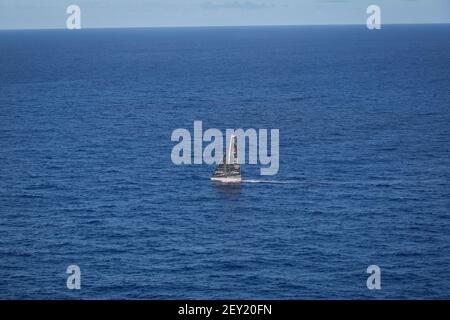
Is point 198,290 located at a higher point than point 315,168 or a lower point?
lower

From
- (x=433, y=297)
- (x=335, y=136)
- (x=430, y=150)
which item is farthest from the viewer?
(x=335, y=136)

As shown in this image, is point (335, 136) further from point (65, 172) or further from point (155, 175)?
point (65, 172)

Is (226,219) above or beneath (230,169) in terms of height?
beneath

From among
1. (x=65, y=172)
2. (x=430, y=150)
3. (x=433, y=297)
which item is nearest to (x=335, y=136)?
(x=430, y=150)

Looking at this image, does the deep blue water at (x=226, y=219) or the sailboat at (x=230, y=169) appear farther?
the sailboat at (x=230, y=169)

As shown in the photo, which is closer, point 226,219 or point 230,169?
point 226,219

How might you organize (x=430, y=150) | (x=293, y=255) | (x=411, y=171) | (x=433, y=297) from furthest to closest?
(x=430, y=150) → (x=411, y=171) → (x=293, y=255) → (x=433, y=297)

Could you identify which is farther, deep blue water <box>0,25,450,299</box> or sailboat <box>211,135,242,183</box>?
sailboat <box>211,135,242,183</box>
